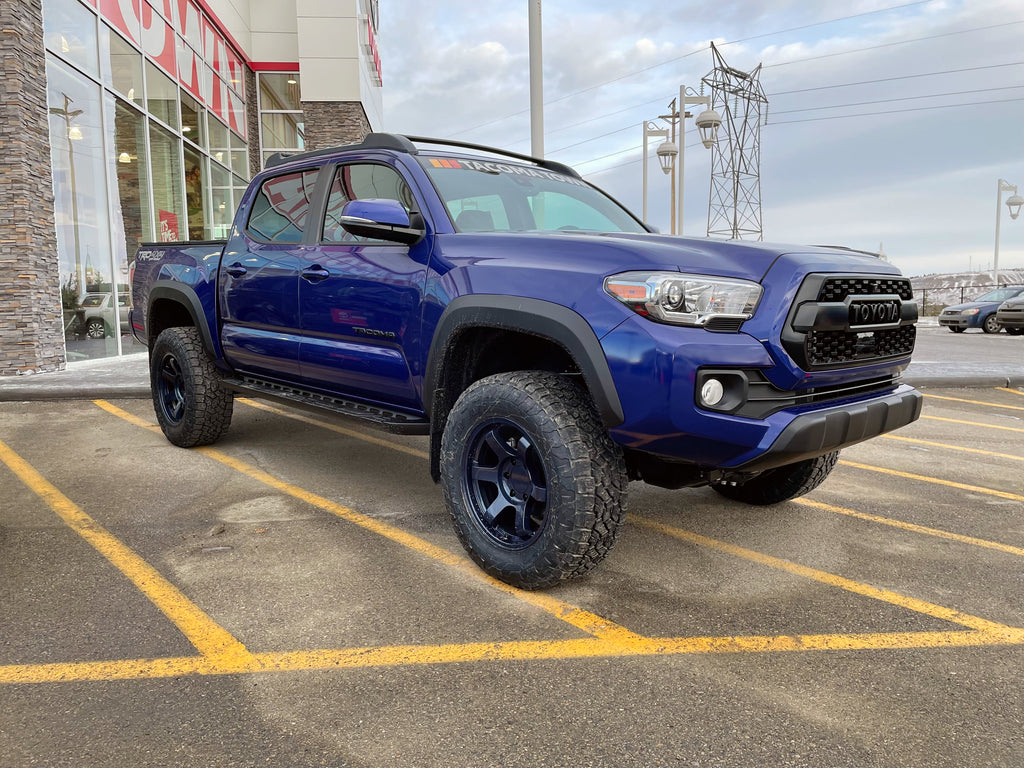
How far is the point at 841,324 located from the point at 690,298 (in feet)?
2.14

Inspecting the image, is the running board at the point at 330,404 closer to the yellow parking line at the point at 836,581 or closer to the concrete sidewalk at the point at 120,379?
the yellow parking line at the point at 836,581

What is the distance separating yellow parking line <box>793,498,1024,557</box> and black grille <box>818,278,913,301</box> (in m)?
1.31

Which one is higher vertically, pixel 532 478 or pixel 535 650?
pixel 532 478

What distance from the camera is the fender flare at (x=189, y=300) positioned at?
5.19 metres

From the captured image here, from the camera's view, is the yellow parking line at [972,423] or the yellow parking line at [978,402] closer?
the yellow parking line at [972,423]

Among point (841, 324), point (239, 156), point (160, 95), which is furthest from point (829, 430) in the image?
point (239, 156)

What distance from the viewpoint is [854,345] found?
299 centimetres

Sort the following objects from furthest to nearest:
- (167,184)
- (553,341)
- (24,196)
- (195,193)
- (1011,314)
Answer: (1011,314) → (195,193) → (167,184) → (24,196) → (553,341)

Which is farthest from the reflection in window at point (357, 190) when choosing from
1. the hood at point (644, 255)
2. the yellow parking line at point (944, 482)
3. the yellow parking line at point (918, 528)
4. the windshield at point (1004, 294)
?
the windshield at point (1004, 294)

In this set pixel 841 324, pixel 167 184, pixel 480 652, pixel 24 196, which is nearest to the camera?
pixel 480 652

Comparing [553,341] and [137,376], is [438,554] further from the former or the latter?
[137,376]

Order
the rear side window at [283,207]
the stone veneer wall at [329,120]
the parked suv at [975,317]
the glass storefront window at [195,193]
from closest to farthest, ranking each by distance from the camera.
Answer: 1. the rear side window at [283,207]
2. the glass storefront window at [195,193]
3. the stone veneer wall at [329,120]
4. the parked suv at [975,317]

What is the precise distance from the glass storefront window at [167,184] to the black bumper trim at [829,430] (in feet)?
41.9

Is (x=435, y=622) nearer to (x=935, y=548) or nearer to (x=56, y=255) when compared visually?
(x=935, y=548)
